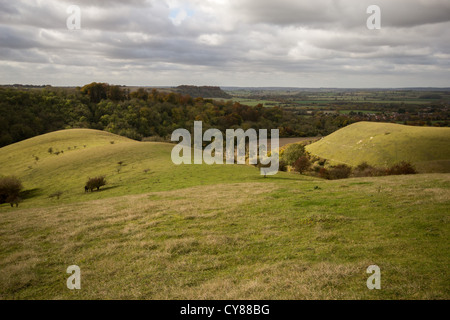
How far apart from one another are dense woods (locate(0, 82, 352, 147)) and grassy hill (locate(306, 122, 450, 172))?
61780 mm

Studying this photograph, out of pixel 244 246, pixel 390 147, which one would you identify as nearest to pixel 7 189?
pixel 244 246

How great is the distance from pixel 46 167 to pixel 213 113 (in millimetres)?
122300

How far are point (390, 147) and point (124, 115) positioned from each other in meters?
111

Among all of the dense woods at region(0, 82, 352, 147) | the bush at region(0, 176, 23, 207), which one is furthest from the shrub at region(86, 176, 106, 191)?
the dense woods at region(0, 82, 352, 147)

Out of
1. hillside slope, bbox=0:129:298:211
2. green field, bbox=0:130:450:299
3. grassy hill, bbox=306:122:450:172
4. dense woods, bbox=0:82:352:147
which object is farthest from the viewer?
dense woods, bbox=0:82:352:147

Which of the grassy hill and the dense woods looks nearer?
the grassy hill

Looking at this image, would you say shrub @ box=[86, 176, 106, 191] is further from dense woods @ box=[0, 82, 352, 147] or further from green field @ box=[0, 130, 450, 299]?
dense woods @ box=[0, 82, 352, 147]

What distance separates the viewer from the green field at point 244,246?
7.88 m

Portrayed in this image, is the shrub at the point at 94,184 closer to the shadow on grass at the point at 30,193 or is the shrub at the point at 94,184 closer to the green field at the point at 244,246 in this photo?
the shadow on grass at the point at 30,193

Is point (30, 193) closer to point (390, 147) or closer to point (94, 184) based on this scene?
point (94, 184)

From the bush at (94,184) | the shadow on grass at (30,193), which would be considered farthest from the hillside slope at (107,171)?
the bush at (94,184)

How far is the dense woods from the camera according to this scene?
361 ft
